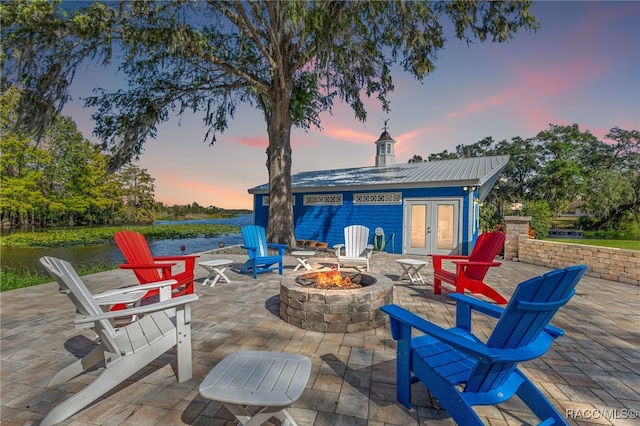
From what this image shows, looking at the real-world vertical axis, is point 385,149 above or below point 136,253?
above

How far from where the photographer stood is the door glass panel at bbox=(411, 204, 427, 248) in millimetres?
9734

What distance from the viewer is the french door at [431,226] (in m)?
9.27

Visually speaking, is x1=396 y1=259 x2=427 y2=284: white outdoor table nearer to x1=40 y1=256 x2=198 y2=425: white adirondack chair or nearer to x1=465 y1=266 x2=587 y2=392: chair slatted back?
x1=465 y1=266 x2=587 y2=392: chair slatted back

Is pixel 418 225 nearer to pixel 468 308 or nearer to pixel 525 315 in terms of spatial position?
pixel 468 308

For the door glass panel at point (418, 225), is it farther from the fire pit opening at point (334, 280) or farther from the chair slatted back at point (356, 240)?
the fire pit opening at point (334, 280)

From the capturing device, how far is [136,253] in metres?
3.65

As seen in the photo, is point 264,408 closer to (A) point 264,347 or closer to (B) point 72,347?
(A) point 264,347

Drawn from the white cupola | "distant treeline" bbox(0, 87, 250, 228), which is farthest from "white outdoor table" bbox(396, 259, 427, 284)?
"distant treeline" bbox(0, 87, 250, 228)

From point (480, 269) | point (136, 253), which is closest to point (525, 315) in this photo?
point (480, 269)

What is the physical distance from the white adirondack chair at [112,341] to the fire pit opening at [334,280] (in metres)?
1.66

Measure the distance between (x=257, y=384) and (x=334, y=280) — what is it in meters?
2.41

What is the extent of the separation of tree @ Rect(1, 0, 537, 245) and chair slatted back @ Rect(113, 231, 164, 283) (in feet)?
18.2

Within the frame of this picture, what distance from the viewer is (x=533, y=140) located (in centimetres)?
2475

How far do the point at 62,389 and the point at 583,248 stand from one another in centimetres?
966
